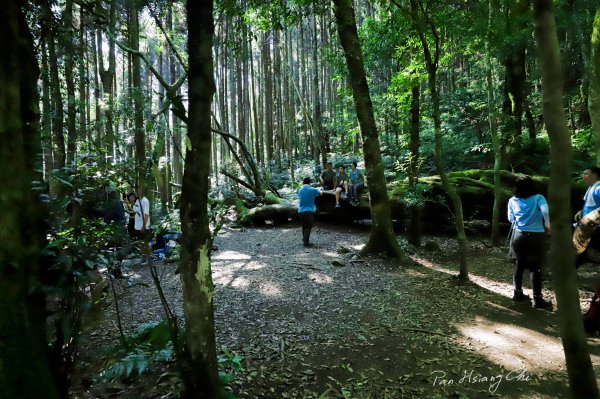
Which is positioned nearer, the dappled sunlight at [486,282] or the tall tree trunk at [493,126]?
the dappled sunlight at [486,282]

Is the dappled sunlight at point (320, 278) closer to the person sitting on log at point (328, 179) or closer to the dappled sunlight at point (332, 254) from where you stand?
the dappled sunlight at point (332, 254)

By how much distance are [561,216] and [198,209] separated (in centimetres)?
187

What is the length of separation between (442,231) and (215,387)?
8.94 metres

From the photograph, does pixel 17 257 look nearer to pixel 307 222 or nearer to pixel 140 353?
pixel 140 353

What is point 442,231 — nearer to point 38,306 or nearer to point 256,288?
point 256,288

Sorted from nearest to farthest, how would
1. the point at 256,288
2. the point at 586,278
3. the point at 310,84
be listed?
the point at 256,288 < the point at 586,278 < the point at 310,84

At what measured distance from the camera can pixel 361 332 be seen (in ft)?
13.7

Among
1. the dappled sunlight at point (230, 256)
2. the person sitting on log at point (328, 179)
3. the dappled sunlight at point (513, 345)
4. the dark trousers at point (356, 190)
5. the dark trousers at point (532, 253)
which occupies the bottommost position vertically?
the dappled sunlight at point (513, 345)

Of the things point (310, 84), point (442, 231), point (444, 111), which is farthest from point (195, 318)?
point (310, 84)

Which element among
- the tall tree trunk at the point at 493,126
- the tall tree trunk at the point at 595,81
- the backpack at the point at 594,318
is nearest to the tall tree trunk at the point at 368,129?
the tall tree trunk at the point at 493,126

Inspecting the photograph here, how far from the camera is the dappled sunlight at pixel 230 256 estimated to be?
7991 millimetres

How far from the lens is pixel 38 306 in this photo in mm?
2195

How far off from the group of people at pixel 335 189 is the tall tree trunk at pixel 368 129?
85.8 inches

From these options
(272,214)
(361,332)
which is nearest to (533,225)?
(361,332)
